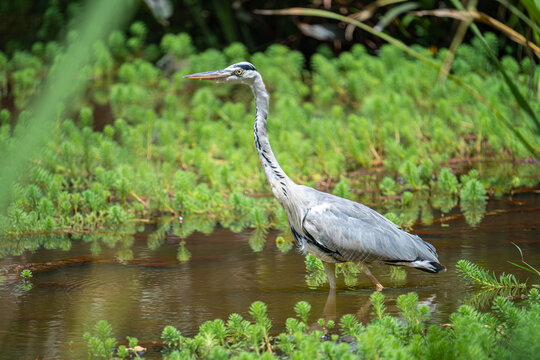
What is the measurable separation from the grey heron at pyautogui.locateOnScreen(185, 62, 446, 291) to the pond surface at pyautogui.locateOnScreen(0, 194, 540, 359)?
0.24 m

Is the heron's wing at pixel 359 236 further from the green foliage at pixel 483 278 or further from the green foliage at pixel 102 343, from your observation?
the green foliage at pixel 102 343

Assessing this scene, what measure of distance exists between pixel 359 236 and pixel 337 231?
0.15 metres

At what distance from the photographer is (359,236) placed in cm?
487

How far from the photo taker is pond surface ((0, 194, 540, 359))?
4.43m

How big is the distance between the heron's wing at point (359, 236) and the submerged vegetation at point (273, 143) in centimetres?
122

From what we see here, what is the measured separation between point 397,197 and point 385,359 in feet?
13.7

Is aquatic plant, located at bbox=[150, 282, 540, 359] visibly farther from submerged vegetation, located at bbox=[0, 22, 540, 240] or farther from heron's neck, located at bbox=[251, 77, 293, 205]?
submerged vegetation, located at bbox=[0, 22, 540, 240]

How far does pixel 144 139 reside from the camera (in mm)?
8945

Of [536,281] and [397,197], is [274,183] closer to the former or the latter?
[536,281]

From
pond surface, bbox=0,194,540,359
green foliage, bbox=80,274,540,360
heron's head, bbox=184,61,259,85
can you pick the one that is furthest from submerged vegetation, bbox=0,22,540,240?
green foliage, bbox=80,274,540,360

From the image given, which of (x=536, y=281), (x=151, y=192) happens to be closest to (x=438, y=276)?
(x=536, y=281)

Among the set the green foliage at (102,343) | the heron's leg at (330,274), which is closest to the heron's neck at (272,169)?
the heron's leg at (330,274)

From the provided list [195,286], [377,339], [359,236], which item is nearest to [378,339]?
[377,339]

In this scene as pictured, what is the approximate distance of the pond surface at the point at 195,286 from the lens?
443 cm
